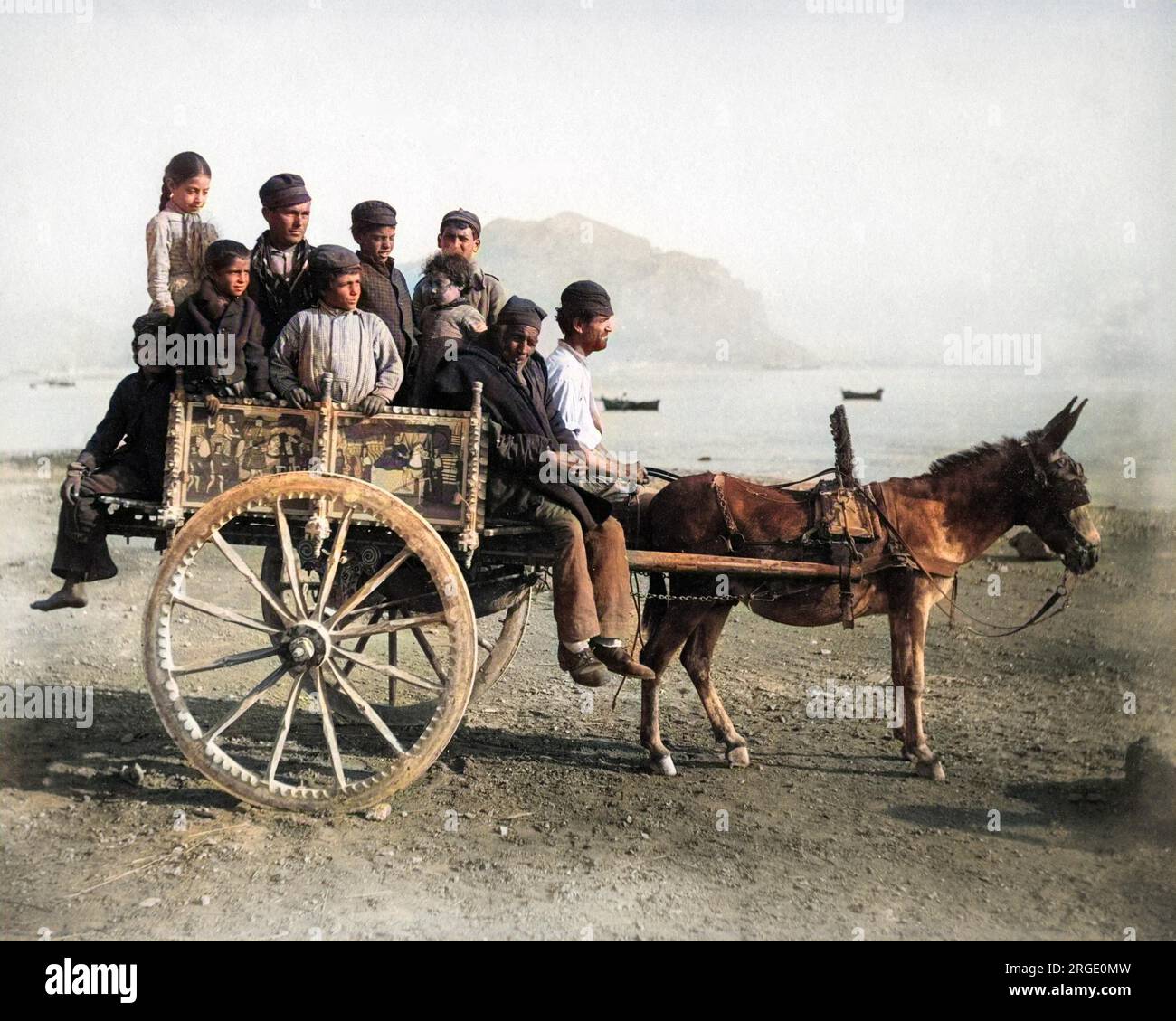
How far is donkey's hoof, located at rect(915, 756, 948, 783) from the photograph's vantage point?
A: 7.03 meters

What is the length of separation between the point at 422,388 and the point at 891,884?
344 cm

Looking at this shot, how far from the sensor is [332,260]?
5977 millimetres

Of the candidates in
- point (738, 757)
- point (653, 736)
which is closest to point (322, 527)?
point (653, 736)

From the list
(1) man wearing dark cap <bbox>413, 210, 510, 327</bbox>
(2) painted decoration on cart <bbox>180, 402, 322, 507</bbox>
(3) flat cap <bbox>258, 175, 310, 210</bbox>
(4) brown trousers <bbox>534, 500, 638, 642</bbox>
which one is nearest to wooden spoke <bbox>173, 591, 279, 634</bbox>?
(2) painted decoration on cart <bbox>180, 402, 322, 507</bbox>

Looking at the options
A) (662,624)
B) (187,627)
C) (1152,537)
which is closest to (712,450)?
(1152,537)

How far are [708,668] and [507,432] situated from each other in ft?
7.03

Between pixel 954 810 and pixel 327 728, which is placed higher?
pixel 327 728

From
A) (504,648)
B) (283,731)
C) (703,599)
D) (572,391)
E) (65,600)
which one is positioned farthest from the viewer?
(504,648)

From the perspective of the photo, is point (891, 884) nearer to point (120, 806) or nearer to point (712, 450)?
point (120, 806)

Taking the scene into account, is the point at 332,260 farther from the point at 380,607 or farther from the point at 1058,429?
the point at 1058,429

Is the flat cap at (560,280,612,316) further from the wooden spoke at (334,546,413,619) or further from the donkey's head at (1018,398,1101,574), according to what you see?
the donkey's head at (1018,398,1101,574)

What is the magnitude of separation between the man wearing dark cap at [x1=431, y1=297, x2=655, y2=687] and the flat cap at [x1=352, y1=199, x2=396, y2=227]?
3.41 ft

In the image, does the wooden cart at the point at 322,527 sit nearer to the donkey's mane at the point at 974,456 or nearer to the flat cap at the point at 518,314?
the flat cap at the point at 518,314

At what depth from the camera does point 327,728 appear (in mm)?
5863
